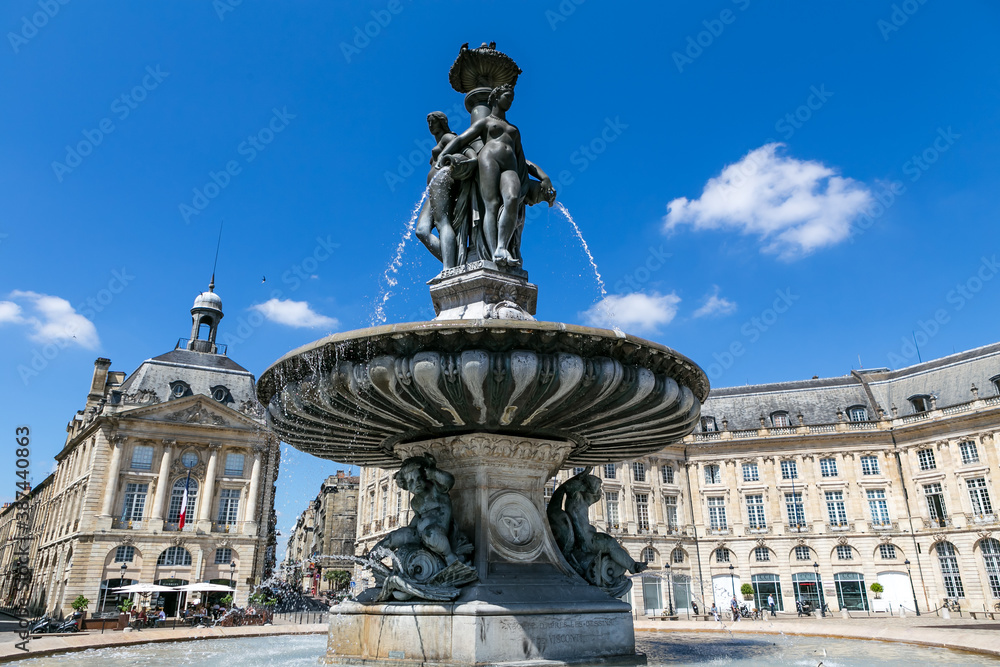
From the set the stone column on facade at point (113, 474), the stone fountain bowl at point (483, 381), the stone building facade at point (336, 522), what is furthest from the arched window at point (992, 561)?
the stone building facade at point (336, 522)

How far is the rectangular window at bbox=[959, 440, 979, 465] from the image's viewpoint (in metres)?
48.6

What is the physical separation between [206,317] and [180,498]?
749 inches

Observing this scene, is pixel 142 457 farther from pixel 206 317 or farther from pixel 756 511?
pixel 756 511

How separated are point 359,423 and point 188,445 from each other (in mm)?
50270

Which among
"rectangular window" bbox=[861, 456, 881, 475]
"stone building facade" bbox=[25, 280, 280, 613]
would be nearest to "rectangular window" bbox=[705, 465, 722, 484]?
"rectangular window" bbox=[861, 456, 881, 475]

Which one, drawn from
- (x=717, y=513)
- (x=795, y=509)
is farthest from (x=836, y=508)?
(x=717, y=513)

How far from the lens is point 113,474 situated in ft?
162

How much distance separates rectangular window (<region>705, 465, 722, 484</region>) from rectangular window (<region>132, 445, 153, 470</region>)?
44.1 m

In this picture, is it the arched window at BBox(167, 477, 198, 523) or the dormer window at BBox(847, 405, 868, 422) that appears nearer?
the arched window at BBox(167, 477, 198, 523)

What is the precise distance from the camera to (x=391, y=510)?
52.6 m

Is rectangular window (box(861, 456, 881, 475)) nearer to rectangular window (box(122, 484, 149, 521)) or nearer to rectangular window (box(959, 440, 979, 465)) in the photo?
rectangular window (box(959, 440, 979, 465))

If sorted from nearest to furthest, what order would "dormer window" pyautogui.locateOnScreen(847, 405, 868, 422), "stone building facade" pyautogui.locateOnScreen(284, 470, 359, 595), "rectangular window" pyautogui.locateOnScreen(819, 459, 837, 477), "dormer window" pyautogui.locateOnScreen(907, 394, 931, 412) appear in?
"dormer window" pyautogui.locateOnScreen(907, 394, 931, 412), "rectangular window" pyautogui.locateOnScreen(819, 459, 837, 477), "dormer window" pyautogui.locateOnScreen(847, 405, 868, 422), "stone building facade" pyautogui.locateOnScreen(284, 470, 359, 595)

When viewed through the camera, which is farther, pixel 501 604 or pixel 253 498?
pixel 253 498

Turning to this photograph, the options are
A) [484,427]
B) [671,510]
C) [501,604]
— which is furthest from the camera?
[671,510]
